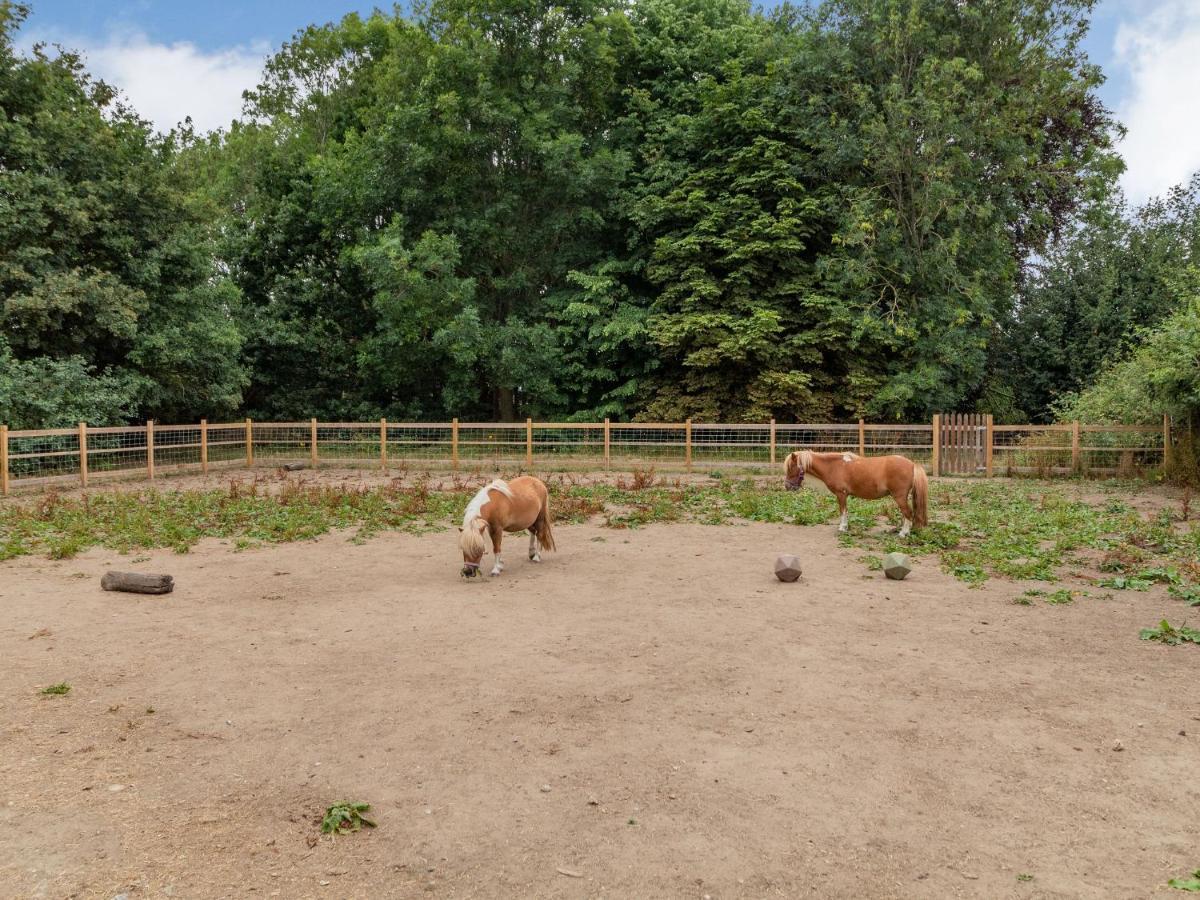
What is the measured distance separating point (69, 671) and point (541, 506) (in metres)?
4.77

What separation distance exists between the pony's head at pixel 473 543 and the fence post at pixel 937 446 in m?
13.7

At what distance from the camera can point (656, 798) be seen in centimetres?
360

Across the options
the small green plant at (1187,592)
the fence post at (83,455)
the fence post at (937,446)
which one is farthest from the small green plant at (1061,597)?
the fence post at (83,455)

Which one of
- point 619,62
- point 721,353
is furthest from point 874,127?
point 619,62

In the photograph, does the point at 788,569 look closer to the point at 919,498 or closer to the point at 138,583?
the point at 919,498

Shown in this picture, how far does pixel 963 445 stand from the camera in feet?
60.4

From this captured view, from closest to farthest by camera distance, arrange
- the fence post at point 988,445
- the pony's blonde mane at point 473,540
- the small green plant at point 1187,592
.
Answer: the small green plant at point 1187,592 < the pony's blonde mane at point 473,540 < the fence post at point 988,445

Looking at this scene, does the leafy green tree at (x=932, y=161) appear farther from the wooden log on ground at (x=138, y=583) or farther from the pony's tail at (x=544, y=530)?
the wooden log on ground at (x=138, y=583)

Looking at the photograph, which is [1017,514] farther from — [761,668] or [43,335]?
[43,335]

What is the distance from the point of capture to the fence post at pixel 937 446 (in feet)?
60.2

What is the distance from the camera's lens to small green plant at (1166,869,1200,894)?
285cm

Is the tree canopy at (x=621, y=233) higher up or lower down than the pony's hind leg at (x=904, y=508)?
higher up

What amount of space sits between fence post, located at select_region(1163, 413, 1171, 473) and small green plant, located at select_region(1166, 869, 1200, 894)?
1620cm

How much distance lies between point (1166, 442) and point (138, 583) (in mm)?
18494
